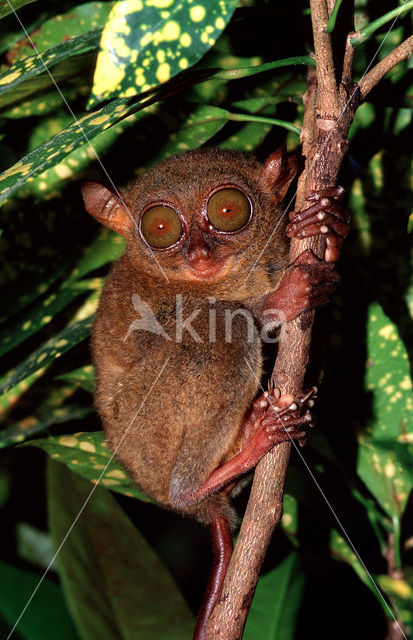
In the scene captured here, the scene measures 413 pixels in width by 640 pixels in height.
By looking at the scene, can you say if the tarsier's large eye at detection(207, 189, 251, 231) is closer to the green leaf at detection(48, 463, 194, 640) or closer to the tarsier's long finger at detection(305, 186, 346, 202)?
the tarsier's long finger at detection(305, 186, 346, 202)

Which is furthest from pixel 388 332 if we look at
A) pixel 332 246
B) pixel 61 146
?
pixel 61 146

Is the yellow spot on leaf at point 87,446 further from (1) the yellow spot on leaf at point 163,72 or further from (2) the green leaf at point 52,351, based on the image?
(1) the yellow spot on leaf at point 163,72

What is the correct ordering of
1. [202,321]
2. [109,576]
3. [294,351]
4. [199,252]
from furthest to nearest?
[109,576], [202,321], [199,252], [294,351]

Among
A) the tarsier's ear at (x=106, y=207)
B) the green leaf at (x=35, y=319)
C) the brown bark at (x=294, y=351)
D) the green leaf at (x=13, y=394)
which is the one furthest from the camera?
the green leaf at (x=13, y=394)

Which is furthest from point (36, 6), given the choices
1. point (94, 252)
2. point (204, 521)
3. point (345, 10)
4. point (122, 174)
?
point (204, 521)

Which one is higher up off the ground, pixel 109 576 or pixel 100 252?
pixel 100 252

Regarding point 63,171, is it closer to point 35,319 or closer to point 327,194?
point 35,319

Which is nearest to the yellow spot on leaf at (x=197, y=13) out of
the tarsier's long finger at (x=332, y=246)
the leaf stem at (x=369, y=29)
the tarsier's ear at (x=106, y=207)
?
the leaf stem at (x=369, y=29)
